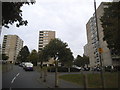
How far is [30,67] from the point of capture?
38438 millimetres

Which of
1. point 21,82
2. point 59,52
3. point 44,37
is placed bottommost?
point 21,82

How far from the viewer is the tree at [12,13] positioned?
11.8 m

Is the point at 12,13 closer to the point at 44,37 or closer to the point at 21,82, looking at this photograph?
the point at 21,82

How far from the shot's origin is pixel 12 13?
1238cm

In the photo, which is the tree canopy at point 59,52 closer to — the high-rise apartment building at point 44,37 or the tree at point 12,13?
the tree at point 12,13

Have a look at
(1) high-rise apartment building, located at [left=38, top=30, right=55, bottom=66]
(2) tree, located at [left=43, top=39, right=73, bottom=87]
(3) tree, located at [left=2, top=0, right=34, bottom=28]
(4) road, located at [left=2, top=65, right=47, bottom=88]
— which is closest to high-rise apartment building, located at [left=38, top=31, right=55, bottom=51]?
(1) high-rise apartment building, located at [left=38, top=30, right=55, bottom=66]

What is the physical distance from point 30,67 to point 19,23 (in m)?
25.6

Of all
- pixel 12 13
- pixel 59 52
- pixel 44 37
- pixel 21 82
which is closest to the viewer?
pixel 12 13

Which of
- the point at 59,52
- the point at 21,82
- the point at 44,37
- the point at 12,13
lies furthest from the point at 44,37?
the point at 12,13

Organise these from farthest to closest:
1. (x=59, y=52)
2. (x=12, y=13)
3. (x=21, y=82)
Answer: (x=59, y=52) → (x=21, y=82) → (x=12, y=13)

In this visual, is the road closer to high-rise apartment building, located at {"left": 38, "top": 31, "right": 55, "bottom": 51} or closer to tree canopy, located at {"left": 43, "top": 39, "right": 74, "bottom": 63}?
tree canopy, located at {"left": 43, "top": 39, "right": 74, "bottom": 63}

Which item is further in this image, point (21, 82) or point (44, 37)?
point (44, 37)

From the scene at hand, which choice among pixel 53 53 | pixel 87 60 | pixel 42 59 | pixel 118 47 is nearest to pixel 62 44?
pixel 53 53

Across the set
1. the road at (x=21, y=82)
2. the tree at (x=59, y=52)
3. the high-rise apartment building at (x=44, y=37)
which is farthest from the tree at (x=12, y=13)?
Result: the high-rise apartment building at (x=44, y=37)
